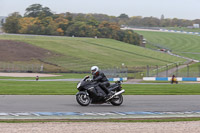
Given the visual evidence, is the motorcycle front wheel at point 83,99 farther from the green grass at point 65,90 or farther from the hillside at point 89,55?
the hillside at point 89,55

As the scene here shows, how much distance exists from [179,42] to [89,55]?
53.8 m

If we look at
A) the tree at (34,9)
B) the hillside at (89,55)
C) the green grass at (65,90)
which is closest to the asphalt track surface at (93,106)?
the green grass at (65,90)

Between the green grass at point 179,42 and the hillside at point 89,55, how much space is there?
50.1 ft

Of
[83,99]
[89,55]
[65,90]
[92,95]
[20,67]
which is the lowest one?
[20,67]

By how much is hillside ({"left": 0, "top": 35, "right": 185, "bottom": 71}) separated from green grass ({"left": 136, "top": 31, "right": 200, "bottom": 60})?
15256 millimetres

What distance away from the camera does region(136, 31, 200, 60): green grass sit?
120438 mm

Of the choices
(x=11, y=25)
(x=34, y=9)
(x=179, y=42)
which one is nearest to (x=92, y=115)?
(x=11, y=25)

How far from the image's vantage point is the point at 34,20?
135375 millimetres

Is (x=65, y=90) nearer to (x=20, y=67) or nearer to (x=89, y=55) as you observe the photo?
(x=20, y=67)

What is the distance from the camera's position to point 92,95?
59.1ft

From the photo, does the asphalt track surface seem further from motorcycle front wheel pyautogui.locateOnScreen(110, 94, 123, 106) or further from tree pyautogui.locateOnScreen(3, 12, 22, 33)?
tree pyautogui.locateOnScreen(3, 12, 22, 33)

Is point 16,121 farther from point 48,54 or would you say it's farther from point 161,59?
point 161,59

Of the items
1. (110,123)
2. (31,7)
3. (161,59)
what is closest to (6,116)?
(110,123)

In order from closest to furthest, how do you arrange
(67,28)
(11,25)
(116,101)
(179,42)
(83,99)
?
(83,99)
(116,101)
(11,25)
(67,28)
(179,42)
